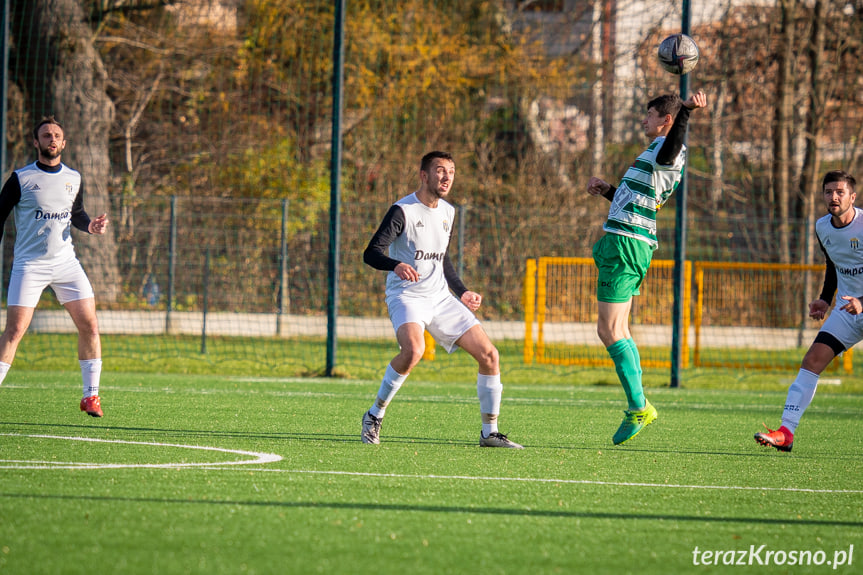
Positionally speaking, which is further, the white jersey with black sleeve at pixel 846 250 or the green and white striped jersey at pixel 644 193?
the white jersey with black sleeve at pixel 846 250

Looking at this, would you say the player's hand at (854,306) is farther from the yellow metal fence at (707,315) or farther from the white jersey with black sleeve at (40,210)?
the yellow metal fence at (707,315)

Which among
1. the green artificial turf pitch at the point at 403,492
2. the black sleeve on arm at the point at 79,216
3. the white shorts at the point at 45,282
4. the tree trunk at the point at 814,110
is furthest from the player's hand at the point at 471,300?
the tree trunk at the point at 814,110

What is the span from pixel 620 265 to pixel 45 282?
4086 millimetres

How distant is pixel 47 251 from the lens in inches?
298

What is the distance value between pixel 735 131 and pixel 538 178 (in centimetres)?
353

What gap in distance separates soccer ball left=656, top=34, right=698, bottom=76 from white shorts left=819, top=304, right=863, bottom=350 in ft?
6.41

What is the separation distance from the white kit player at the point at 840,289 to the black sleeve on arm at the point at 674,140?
3.77ft

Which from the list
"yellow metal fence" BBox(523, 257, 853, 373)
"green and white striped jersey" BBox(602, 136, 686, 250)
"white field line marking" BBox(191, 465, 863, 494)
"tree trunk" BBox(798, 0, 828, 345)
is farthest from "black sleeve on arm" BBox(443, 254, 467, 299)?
"tree trunk" BBox(798, 0, 828, 345)

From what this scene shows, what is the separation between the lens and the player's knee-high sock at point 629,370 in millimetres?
6688

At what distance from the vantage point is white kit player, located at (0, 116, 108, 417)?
746cm

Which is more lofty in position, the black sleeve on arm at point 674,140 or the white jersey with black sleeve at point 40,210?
the black sleeve on arm at point 674,140

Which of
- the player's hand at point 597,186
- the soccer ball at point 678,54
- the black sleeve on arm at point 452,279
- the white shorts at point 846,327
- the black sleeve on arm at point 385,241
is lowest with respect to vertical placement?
the white shorts at point 846,327

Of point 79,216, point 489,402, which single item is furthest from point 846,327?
point 79,216

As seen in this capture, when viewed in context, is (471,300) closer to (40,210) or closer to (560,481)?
(560,481)
